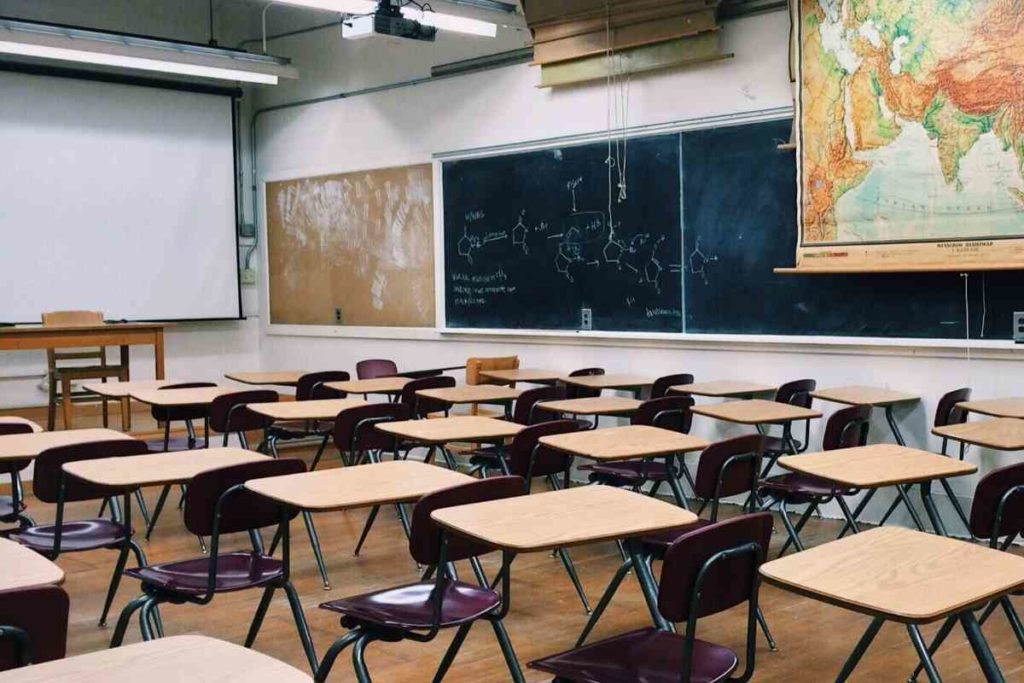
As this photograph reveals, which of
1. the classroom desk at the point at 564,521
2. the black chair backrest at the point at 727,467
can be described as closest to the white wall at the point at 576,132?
the black chair backrest at the point at 727,467

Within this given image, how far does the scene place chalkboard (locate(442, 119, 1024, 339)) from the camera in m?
6.12

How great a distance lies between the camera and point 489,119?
8.44 m

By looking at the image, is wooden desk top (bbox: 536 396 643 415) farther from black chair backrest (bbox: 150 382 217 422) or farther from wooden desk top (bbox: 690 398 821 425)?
black chair backrest (bbox: 150 382 217 422)

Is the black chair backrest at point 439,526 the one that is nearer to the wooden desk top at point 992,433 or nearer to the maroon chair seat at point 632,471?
the maroon chair seat at point 632,471

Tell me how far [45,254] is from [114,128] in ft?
4.35

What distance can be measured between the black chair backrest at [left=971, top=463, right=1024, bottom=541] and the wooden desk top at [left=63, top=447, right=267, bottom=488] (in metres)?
2.27

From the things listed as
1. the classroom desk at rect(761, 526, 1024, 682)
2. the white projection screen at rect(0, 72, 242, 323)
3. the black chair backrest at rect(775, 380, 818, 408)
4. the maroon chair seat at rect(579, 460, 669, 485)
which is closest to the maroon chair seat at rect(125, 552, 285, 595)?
the classroom desk at rect(761, 526, 1024, 682)

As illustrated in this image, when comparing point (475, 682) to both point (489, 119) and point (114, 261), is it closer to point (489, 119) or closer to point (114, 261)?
point (489, 119)

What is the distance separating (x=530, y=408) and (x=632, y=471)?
0.97 m

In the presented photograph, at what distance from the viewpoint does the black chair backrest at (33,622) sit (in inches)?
78.6

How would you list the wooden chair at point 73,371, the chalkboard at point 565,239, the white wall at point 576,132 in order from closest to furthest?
the white wall at point 576,132 < the chalkboard at point 565,239 < the wooden chair at point 73,371

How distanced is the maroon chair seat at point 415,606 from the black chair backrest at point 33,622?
974 millimetres

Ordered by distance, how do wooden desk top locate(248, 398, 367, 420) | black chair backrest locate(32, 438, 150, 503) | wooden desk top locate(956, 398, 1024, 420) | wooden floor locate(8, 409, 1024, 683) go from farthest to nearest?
wooden desk top locate(248, 398, 367, 420)
wooden desk top locate(956, 398, 1024, 420)
black chair backrest locate(32, 438, 150, 503)
wooden floor locate(8, 409, 1024, 683)

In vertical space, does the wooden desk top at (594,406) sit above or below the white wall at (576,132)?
below
